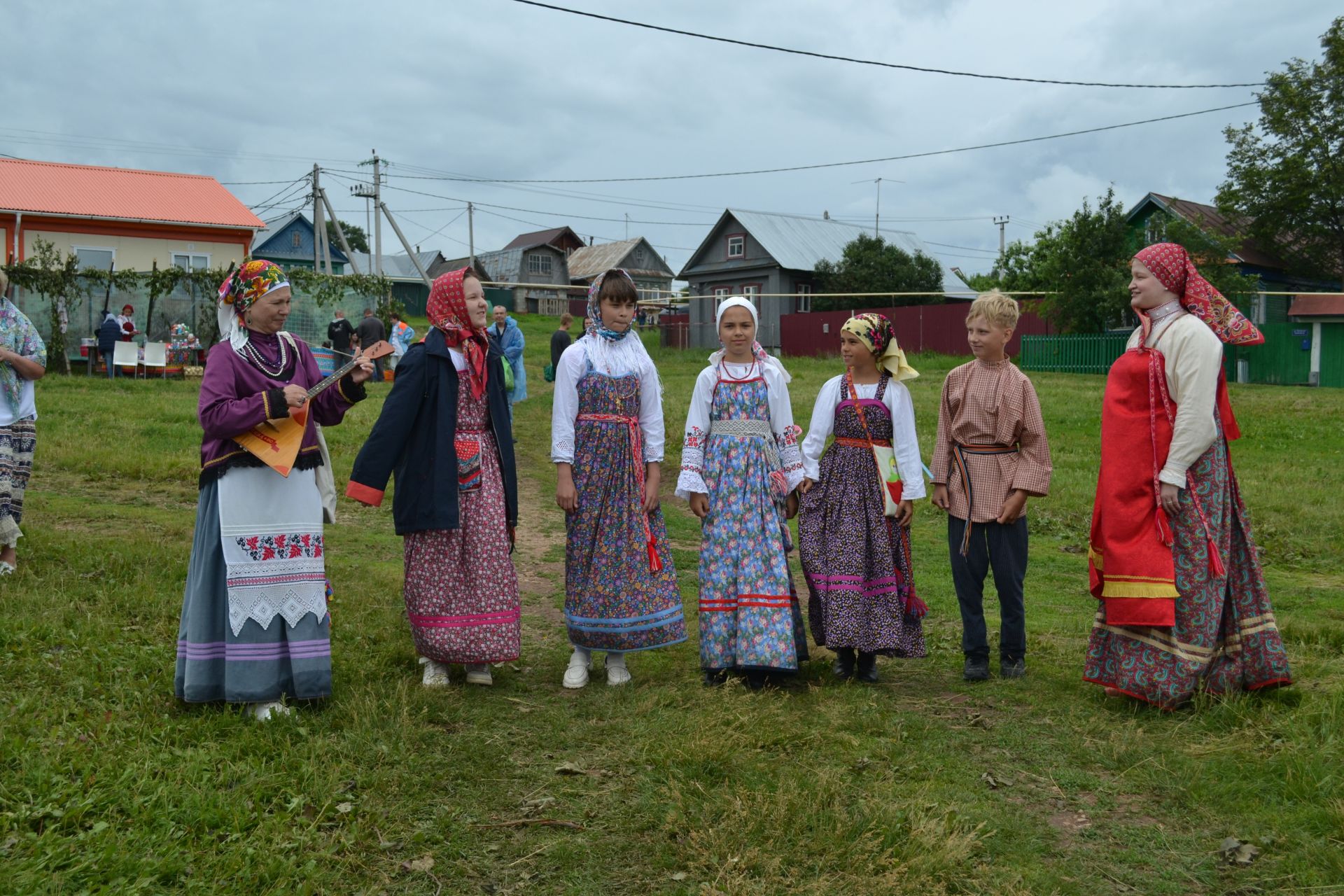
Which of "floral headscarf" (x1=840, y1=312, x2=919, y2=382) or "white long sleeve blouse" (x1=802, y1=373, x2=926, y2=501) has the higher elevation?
"floral headscarf" (x1=840, y1=312, x2=919, y2=382)

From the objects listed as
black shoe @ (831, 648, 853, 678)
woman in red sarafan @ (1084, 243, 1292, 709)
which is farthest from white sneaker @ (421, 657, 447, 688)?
woman in red sarafan @ (1084, 243, 1292, 709)

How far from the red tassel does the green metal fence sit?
78.8 feet

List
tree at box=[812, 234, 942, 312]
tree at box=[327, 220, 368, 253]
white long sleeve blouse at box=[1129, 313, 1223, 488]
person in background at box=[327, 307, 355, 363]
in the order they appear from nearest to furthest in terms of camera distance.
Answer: white long sleeve blouse at box=[1129, 313, 1223, 488] → person in background at box=[327, 307, 355, 363] → tree at box=[812, 234, 942, 312] → tree at box=[327, 220, 368, 253]

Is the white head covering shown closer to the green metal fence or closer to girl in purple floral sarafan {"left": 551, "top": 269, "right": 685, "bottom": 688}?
girl in purple floral sarafan {"left": 551, "top": 269, "right": 685, "bottom": 688}

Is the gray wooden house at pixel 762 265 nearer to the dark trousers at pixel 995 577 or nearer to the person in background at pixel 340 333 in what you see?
the person in background at pixel 340 333

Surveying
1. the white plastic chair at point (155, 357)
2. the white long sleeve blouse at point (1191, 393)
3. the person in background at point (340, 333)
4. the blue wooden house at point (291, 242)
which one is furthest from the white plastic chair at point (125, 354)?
the blue wooden house at point (291, 242)

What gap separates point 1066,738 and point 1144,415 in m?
1.39

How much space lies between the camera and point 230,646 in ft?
14.0

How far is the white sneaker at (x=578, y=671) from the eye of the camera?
200 inches

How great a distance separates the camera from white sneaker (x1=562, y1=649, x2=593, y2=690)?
5070 millimetres

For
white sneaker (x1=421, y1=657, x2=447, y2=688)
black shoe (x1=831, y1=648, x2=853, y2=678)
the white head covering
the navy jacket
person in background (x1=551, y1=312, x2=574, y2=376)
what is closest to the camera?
the navy jacket

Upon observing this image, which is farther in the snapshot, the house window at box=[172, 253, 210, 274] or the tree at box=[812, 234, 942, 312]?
the tree at box=[812, 234, 942, 312]

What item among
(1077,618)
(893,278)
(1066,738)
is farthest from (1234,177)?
(1066,738)

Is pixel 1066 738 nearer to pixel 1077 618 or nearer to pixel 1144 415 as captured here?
pixel 1144 415
